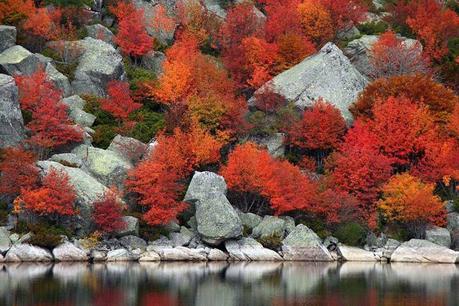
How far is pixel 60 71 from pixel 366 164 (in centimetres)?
3368

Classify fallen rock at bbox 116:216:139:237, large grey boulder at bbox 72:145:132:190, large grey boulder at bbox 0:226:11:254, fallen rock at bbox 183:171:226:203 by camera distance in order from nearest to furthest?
large grey boulder at bbox 0:226:11:254 → fallen rock at bbox 116:216:139:237 → fallen rock at bbox 183:171:226:203 → large grey boulder at bbox 72:145:132:190

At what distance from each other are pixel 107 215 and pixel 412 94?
34.6m

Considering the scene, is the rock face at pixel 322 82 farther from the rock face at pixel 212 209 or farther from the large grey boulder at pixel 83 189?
the large grey boulder at pixel 83 189

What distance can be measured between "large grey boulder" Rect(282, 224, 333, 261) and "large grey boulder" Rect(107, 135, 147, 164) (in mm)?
15805

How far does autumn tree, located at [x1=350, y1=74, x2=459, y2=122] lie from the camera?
7612 centimetres

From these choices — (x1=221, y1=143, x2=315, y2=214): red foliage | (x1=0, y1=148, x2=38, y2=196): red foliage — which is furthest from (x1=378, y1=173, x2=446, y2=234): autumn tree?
(x1=0, y1=148, x2=38, y2=196): red foliage

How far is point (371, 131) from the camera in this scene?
239 ft

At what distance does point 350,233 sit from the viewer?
64.0 metres

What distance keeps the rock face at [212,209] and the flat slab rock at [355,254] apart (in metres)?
8.98

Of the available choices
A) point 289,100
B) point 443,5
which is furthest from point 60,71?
point 443,5

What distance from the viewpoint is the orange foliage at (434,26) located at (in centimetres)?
9156

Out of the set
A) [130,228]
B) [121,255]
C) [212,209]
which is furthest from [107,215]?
[212,209]

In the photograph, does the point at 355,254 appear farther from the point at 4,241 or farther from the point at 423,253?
the point at 4,241

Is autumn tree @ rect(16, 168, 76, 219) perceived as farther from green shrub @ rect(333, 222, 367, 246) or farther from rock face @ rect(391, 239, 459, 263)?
rock face @ rect(391, 239, 459, 263)
